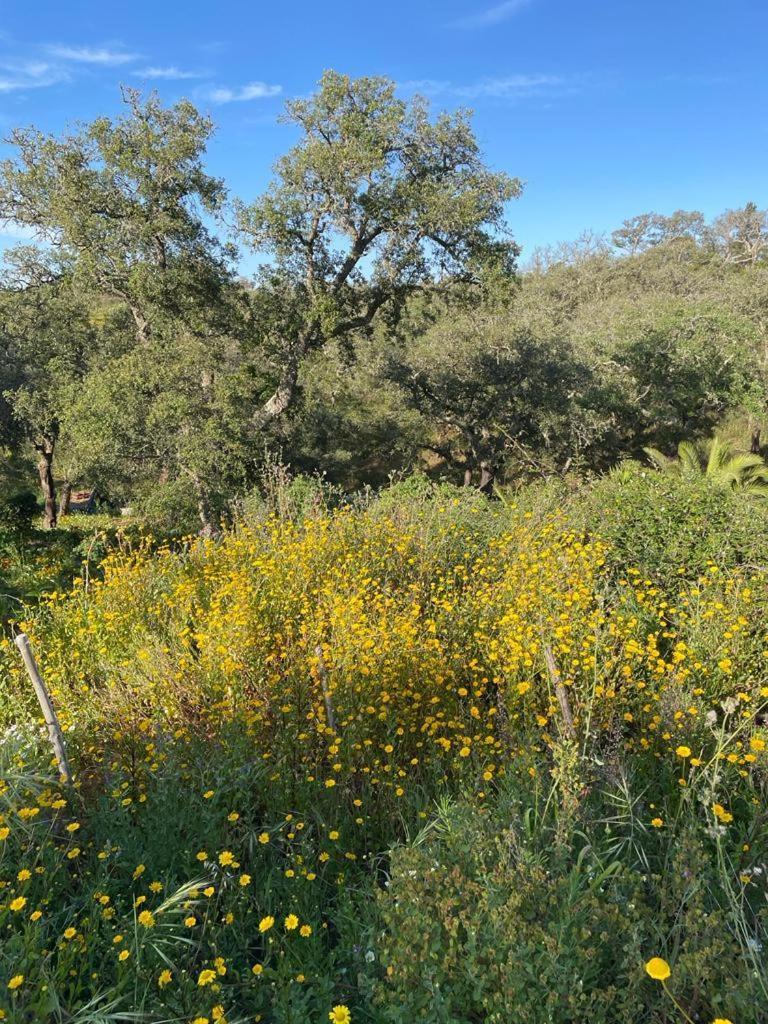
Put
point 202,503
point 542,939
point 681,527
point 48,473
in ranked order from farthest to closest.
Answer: point 48,473
point 202,503
point 681,527
point 542,939

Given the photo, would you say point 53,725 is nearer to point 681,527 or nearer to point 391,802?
point 391,802

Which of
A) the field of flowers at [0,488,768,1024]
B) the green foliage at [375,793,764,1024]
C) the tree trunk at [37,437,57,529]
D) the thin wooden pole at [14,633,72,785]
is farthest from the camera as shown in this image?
the tree trunk at [37,437,57,529]

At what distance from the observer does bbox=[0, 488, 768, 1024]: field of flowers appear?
5.87ft

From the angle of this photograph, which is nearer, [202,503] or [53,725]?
[53,725]

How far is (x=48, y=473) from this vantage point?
56.1ft

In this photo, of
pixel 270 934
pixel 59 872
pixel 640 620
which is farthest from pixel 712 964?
pixel 640 620

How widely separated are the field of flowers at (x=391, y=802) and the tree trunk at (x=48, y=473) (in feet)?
41.2

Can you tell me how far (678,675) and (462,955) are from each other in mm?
1983

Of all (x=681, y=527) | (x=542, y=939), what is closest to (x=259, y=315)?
(x=681, y=527)

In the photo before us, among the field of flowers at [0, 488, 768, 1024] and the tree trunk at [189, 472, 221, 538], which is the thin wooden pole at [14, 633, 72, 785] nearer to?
the field of flowers at [0, 488, 768, 1024]

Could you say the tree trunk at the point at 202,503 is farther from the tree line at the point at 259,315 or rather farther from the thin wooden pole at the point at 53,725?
the thin wooden pole at the point at 53,725

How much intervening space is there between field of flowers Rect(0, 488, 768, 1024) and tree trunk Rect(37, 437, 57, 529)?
12.6 m

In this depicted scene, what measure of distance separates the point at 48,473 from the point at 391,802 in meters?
17.2

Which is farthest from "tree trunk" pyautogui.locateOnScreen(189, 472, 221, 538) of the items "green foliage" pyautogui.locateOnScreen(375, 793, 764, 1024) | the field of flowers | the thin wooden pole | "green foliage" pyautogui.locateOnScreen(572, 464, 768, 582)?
"green foliage" pyautogui.locateOnScreen(375, 793, 764, 1024)
